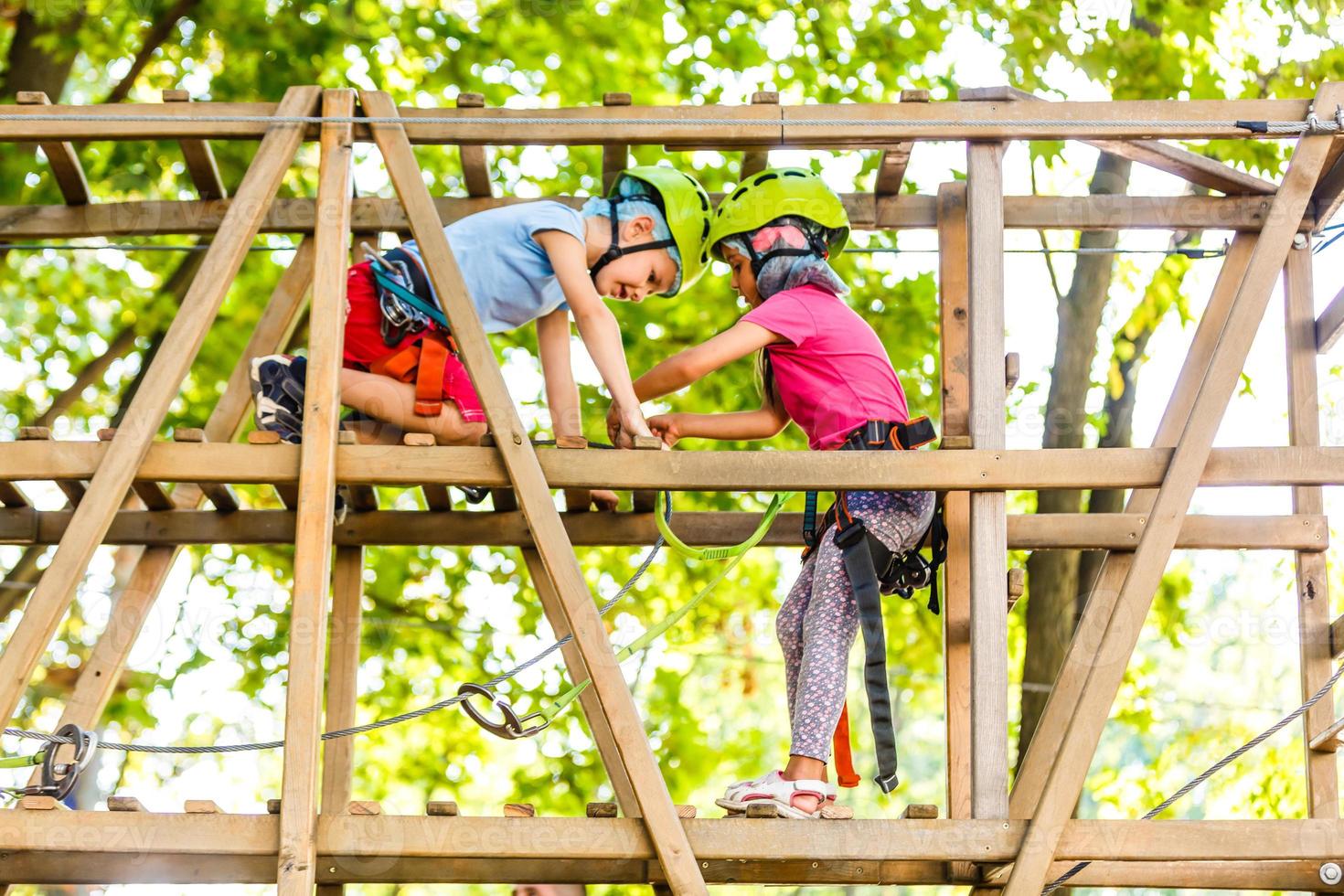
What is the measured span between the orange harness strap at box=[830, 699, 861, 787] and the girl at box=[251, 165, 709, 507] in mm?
1241

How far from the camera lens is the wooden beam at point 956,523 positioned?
5207mm

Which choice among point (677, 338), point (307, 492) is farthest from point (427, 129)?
point (677, 338)

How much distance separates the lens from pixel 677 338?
10.6 metres

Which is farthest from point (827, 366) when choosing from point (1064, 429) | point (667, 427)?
point (1064, 429)

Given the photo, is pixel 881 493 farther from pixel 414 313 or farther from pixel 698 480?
pixel 414 313

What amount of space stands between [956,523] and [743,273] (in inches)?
45.8

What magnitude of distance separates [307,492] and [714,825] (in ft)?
4.94

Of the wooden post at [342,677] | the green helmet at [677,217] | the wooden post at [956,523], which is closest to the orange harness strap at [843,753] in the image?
the wooden post at [956,523]

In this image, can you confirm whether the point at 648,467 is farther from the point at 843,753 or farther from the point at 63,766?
the point at 63,766

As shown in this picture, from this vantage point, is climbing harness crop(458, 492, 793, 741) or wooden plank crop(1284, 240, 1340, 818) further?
wooden plank crop(1284, 240, 1340, 818)

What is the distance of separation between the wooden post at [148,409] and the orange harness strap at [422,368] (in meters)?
0.73

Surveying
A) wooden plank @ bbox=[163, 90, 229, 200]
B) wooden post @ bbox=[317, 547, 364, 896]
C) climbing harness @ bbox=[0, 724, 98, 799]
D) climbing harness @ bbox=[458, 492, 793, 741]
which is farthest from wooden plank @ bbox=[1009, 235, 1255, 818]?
wooden plank @ bbox=[163, 90, 229, 200]

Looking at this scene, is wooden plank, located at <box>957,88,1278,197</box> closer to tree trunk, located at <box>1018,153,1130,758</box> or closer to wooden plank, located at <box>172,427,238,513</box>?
wooden plank, located at <box>172,427,238,513</box>

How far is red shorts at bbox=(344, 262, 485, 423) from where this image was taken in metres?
5.39
